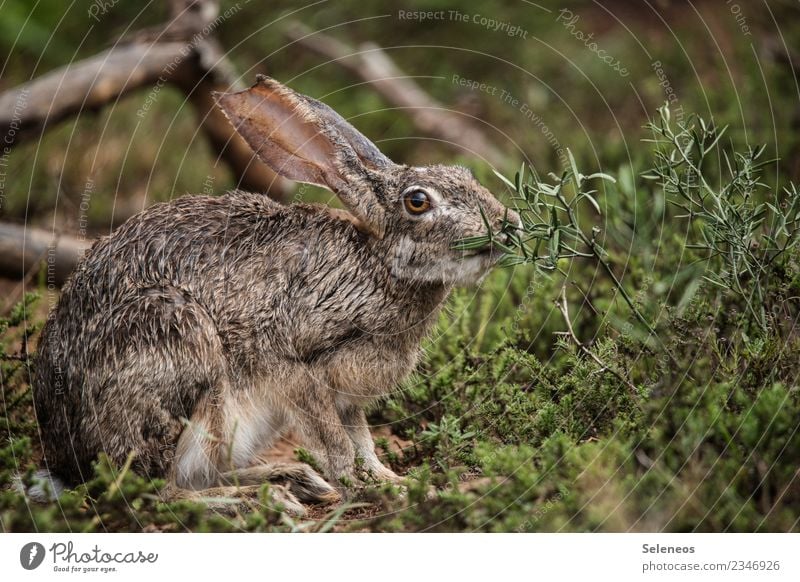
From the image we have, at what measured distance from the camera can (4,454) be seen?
502cm

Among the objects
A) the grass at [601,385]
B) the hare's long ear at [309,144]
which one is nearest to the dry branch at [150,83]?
the grass at [601,385]

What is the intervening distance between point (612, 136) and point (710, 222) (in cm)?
456

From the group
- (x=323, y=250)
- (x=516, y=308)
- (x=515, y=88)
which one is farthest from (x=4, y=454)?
(x=515, y=88)

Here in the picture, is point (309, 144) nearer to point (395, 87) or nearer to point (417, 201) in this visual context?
point (417, 201)

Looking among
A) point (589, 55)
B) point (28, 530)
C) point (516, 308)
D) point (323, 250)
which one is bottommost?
point (28, 530)

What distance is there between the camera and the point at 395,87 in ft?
36.0

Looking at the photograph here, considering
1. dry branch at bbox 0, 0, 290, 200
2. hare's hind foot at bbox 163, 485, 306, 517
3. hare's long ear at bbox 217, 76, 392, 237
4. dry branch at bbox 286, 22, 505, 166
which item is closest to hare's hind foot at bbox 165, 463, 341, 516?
hare's hind foot at bbox 163, 485, 306, 517

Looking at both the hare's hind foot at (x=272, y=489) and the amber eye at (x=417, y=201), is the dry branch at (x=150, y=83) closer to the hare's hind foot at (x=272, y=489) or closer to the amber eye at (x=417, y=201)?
the amber eye at (x=417, y=201)

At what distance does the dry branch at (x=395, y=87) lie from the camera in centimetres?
1074

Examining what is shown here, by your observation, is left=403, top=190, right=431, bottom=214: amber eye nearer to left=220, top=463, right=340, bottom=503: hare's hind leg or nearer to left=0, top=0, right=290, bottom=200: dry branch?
left=220, top=463, right=340, bottom=503: hare's hind leg

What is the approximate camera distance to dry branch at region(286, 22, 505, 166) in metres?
10.7

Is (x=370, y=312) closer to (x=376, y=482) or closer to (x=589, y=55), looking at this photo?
(x=376, y=482)

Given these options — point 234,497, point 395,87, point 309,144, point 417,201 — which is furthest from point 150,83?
point 234,497

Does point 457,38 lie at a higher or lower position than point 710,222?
higher
